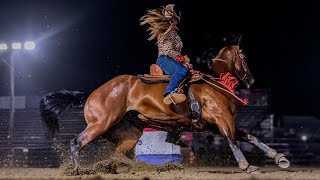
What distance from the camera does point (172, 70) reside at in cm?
810

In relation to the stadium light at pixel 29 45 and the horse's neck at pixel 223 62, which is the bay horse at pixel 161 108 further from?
the stadium light at pixel 29 45

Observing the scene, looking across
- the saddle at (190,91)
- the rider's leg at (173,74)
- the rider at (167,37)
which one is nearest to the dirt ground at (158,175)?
the saddle at (190,91)

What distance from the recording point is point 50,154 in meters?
15.0

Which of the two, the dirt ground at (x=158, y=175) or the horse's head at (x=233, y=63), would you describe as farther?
the horse's head at (x=233, y=63)

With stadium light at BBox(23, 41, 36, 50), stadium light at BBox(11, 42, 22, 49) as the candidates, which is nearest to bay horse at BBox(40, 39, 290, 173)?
stadium light at BBox(23, 41, 36, 50)

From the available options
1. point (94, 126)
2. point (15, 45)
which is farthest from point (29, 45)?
point (94, 126)

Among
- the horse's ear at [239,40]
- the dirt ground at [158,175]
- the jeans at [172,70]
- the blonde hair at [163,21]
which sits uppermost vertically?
the blonde hair at [163,21]

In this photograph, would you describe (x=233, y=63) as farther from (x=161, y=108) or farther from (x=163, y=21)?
(x=161, y=108)

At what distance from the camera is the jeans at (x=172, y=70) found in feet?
25.7

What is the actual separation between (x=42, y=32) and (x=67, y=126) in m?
5.74

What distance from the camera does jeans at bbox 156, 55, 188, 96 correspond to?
7.82 metres

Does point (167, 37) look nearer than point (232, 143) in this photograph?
No

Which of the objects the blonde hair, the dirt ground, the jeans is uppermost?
the blonde hair

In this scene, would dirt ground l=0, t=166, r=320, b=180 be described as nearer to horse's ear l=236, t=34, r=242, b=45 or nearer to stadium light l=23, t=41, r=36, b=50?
horse's ear l=236, t=34, r=242, b=45
